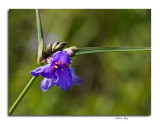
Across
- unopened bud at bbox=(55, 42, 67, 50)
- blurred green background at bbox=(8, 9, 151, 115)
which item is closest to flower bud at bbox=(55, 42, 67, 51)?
unopened bud at bbox=(55, 42, 67, 50)

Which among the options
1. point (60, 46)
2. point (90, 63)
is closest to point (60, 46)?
point (60, 46)

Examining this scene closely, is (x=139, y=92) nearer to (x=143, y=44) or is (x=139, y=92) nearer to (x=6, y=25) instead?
(x=143, y=44)

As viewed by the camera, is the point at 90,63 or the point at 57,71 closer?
the point at 57,71

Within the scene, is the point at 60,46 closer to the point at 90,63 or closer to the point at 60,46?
the point at 60,46

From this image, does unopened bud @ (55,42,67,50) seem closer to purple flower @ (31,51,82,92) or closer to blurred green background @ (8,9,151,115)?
purple flower @ (31,51,82,92)

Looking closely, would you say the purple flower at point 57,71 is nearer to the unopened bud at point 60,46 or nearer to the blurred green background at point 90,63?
the unopened bud at point 60,46
